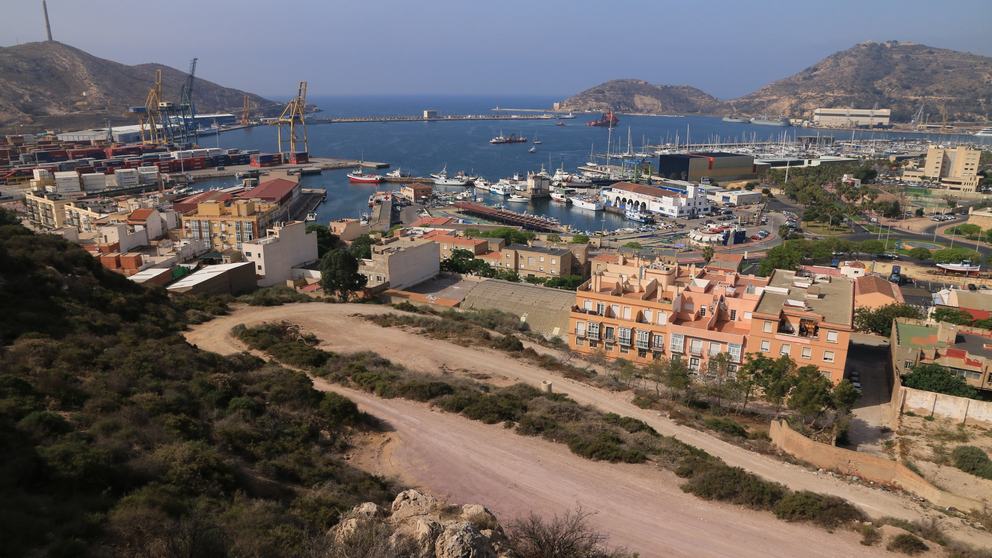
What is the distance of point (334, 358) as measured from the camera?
10555 mm

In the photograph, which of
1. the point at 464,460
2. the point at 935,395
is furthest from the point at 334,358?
the point at 935,395

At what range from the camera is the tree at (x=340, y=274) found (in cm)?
1578

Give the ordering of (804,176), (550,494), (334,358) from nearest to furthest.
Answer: (550,494) → (334,358) → (804,176)

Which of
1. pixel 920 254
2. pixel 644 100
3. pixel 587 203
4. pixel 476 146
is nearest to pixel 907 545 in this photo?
pixel 920 254

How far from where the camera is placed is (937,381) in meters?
11.2

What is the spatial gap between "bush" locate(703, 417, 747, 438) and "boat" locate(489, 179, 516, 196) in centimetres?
3773

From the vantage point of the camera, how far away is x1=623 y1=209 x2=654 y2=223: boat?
37506 mm

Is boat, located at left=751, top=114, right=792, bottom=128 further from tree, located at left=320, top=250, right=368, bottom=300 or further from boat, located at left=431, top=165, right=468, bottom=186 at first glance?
tree, located at left=320, top=250, right=368, bottom=300

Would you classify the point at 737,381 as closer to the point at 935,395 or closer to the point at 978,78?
the point at 935,395

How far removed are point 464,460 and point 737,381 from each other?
19.9ft

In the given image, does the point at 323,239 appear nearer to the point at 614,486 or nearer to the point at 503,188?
the point at 614,486

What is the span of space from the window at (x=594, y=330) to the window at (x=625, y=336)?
21.6 inches

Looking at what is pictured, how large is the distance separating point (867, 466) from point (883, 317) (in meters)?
8.56

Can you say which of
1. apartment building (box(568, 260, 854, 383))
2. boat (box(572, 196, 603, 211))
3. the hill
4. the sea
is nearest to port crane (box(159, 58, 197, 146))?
the sea
